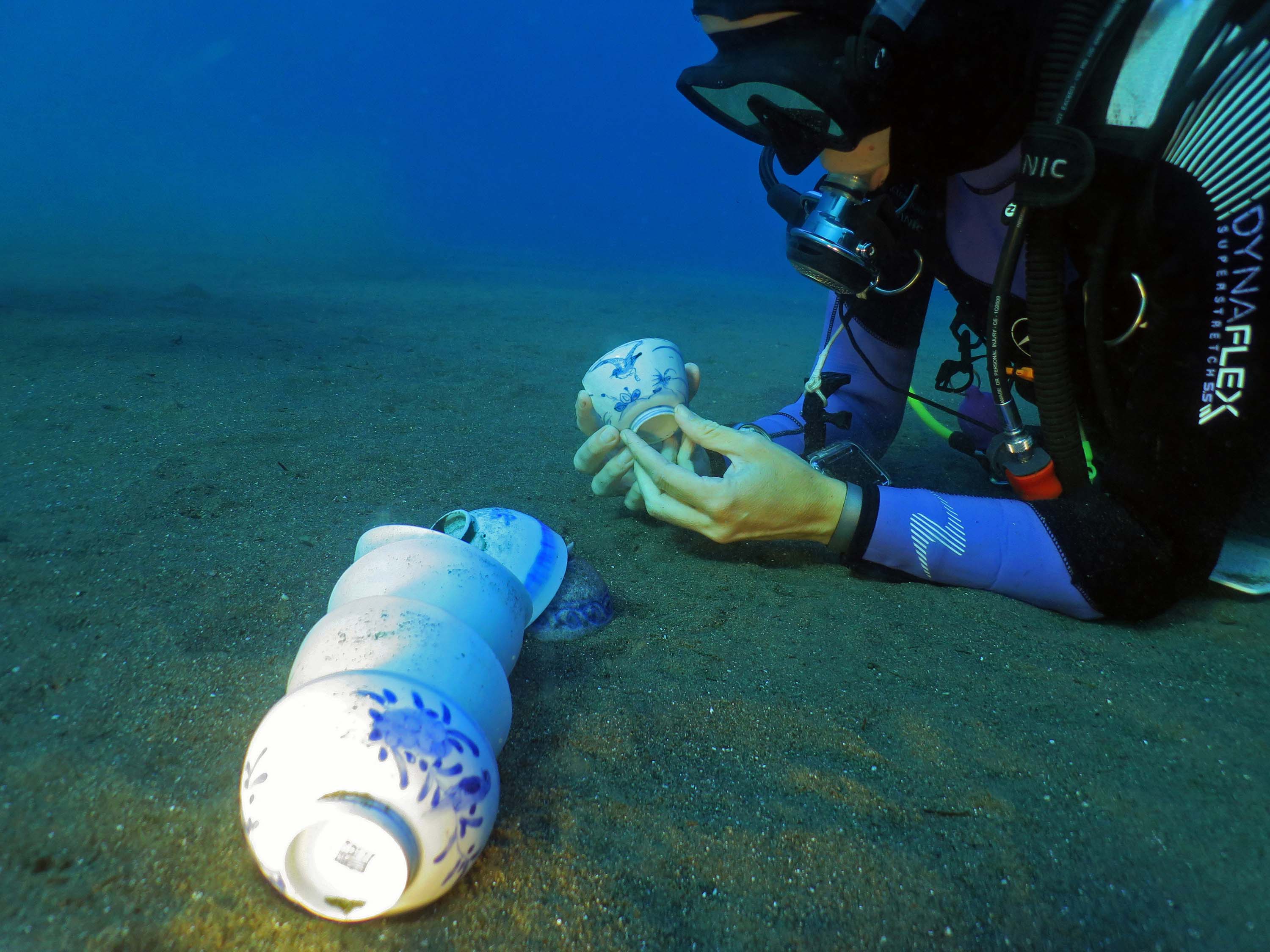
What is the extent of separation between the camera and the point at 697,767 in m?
1.36

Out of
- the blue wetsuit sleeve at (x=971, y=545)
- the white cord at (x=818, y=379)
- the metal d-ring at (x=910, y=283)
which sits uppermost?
the metal d-ring at (x=910, y=283)

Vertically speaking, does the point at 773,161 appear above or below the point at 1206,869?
above

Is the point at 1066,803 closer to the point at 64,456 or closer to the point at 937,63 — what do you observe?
the point at 937,63

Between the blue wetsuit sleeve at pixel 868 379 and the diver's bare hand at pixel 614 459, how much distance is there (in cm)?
63

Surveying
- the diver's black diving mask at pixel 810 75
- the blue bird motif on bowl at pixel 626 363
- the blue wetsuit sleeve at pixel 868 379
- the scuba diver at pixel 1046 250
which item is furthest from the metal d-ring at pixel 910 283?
the blue bird motif on bowl at pixel 626 363

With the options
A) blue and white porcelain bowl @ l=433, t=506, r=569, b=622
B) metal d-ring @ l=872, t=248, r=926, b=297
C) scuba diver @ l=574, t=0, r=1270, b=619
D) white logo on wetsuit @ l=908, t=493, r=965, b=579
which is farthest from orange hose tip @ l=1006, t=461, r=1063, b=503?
blue and white porcelain bowl @ l=433, t=506, r=569, b=622

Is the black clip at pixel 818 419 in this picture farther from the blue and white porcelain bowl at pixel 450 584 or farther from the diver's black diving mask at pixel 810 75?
the blue and white porcelain bowl at pixel 450 584

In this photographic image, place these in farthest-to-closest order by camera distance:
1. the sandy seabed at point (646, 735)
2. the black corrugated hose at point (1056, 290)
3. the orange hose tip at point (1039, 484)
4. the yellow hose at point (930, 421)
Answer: the yellow hose at point (930, 421), the orange hose tip at point (1039, 484), the black corrugated hose at point (1056, 290), the sandy seabed at point (646, 735)

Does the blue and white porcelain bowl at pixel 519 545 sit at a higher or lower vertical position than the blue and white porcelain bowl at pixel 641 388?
lower

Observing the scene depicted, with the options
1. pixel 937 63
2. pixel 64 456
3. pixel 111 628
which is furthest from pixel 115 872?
pixel 937 63

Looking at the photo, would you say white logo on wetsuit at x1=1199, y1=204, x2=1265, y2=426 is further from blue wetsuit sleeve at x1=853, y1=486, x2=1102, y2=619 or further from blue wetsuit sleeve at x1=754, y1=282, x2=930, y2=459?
blue wetsuit sleeve at x1=754, y1=282, x2=930, y2=459

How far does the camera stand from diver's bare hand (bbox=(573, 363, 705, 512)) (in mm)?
2367

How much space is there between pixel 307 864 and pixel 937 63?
222cm

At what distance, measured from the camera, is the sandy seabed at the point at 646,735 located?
3.41 feet
